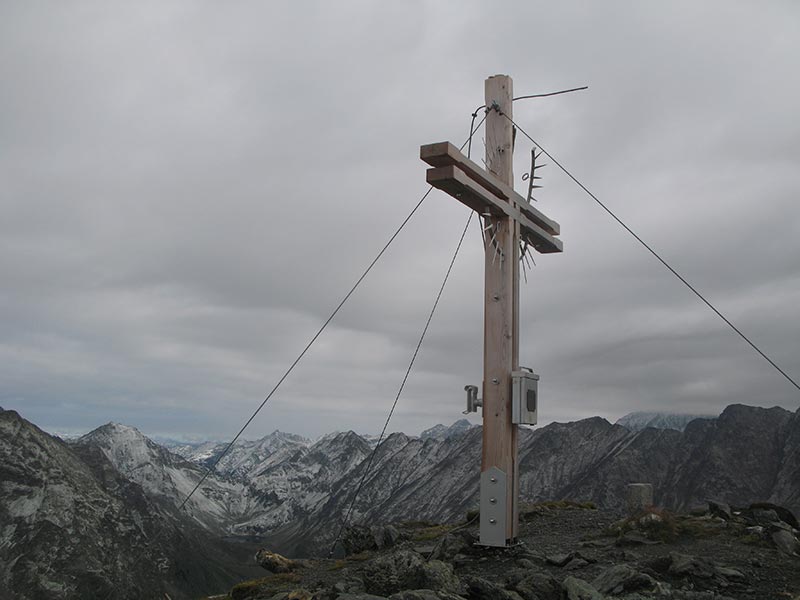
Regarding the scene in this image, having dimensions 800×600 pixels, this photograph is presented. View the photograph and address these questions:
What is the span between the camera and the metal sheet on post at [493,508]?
14.2 m

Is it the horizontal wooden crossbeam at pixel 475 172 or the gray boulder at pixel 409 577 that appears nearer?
the gray boulder at pixel 409 577

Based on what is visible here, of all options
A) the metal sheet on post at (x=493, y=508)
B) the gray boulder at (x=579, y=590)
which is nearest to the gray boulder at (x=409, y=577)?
the gray boulder at (x=579, y=590)

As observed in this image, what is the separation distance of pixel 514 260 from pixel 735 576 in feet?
24.4

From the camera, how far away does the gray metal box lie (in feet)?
47.6

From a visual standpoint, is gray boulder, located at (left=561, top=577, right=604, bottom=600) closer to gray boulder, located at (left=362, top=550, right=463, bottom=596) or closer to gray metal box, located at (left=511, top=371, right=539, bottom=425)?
gray boulder, located at (left=362, top=550, right=463, bottom=596)

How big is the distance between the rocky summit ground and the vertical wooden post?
4.82 ft

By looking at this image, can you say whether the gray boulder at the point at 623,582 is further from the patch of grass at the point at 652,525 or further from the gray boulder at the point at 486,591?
the patch of grass at the point at 652,525

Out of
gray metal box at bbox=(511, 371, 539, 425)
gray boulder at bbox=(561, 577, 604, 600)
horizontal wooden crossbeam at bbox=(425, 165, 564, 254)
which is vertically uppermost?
horizontal wooden crossbeam at bbox=(425, 165, 564, 254)

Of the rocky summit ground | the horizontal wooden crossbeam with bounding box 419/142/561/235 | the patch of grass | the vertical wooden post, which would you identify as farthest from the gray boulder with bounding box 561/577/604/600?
the horizontal wooden crossbeam with bounding box 419/142/561/235

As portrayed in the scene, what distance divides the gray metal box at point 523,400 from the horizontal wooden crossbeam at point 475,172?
157 inches

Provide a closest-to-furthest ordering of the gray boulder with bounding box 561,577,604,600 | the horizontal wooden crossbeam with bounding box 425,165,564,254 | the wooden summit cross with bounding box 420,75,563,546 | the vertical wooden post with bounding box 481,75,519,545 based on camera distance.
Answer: the gray boulder with bounding box 561,577,604,600 < the horizontal wooden crossbeam with bounding box 425,165,564,254 < the wooden summit cross with bounding box 420,75,563,546 < the vertical wooden post with bounding box 481,75,519,545

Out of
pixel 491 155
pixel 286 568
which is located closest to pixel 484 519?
pixel 286 568

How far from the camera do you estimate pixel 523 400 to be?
1458cm

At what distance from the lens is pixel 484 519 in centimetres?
1438
